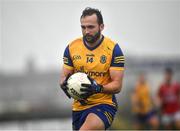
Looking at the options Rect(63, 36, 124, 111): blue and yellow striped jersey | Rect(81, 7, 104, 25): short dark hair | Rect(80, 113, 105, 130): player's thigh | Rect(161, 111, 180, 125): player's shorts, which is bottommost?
Rect(161, 111, 180, 125): player's shorts

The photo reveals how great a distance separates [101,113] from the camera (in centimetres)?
1087

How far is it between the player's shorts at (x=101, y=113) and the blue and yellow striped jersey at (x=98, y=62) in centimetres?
6

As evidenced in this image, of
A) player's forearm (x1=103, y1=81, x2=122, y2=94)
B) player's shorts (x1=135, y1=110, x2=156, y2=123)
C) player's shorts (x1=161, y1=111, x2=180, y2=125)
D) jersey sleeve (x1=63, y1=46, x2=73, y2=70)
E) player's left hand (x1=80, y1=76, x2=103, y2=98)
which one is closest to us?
player's left hand (x1=80, y1=76, x2=103, y2=98)

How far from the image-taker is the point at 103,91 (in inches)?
422

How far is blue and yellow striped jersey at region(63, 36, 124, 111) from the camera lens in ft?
36.0

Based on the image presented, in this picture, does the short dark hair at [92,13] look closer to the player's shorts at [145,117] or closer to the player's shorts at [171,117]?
the player's shorts at [171,117]

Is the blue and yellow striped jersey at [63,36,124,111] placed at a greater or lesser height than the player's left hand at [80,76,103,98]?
greater

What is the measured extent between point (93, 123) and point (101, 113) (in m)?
0.27

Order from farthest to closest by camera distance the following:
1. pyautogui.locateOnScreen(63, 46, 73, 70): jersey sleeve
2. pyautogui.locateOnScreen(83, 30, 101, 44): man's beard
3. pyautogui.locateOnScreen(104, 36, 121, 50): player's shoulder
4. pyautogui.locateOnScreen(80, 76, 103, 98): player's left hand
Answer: pyautogui.locateOnScreen(63, 46, 73, 70): jersey sleeve, pyautogui.locateOnScreen(104, 36, 121, 50): player's shoulder, pyautogui.locateOnScreen(83, 30, 101, 44): man's beard, pyautogui.locateOnScreen(80, 76, 103, 98): player's left hand

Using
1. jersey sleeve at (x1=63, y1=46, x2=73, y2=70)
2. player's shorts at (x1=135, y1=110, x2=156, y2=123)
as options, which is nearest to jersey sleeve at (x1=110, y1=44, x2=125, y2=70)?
jersey sleeve at (x1=63, y1=46, x2=73, y2=70)

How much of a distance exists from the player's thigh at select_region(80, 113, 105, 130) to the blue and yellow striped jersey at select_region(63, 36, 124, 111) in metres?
0.25

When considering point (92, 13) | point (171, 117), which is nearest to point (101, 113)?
point (92, 13)

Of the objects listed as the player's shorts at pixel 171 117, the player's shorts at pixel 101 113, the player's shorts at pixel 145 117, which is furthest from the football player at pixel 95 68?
the player's shorts at pixel 145 117

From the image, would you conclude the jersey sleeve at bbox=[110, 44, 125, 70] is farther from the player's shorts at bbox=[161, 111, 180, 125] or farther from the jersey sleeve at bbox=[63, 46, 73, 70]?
the player's shorts at bbox=[161, 111, 180, 125]
